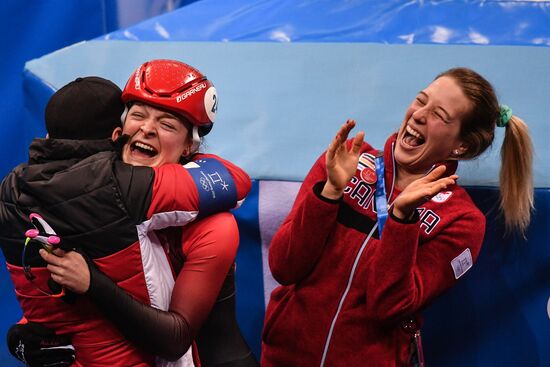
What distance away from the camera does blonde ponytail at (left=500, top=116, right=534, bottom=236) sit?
193 cm

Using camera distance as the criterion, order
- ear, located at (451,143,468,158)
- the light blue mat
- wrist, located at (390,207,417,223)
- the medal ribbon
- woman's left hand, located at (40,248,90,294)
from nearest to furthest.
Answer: woman's left hand, located at (40,248,90,294) → wrist, located at (390,207,417,223) → the medal ribbon → ear, located at (451,143,468,158) → the light blue mat

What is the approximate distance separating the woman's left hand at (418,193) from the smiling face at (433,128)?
0.53 ft

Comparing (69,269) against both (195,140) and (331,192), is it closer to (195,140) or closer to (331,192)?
(195,140)

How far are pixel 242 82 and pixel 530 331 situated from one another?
1.11 m

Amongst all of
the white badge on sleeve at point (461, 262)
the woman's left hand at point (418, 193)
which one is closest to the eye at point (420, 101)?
the woman's left hand at point (418, 193)

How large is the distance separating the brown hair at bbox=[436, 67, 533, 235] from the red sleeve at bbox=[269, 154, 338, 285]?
35 centimetres

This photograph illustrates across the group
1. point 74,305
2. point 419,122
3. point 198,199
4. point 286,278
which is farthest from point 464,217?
point 74,305

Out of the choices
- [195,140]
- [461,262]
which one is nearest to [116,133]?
[195,140]

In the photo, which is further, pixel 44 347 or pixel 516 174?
pixel 516 174

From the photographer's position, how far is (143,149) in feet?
5.90

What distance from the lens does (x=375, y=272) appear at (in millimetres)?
1743

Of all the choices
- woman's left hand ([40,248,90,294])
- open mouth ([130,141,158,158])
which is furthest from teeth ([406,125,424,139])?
woman's left hand ([40,248,90,294])

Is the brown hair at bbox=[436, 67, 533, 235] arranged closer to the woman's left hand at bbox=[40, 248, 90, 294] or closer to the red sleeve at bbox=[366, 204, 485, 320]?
the red sleeve at bbox=[366, 204, 485, 320]

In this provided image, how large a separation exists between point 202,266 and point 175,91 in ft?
1.25
